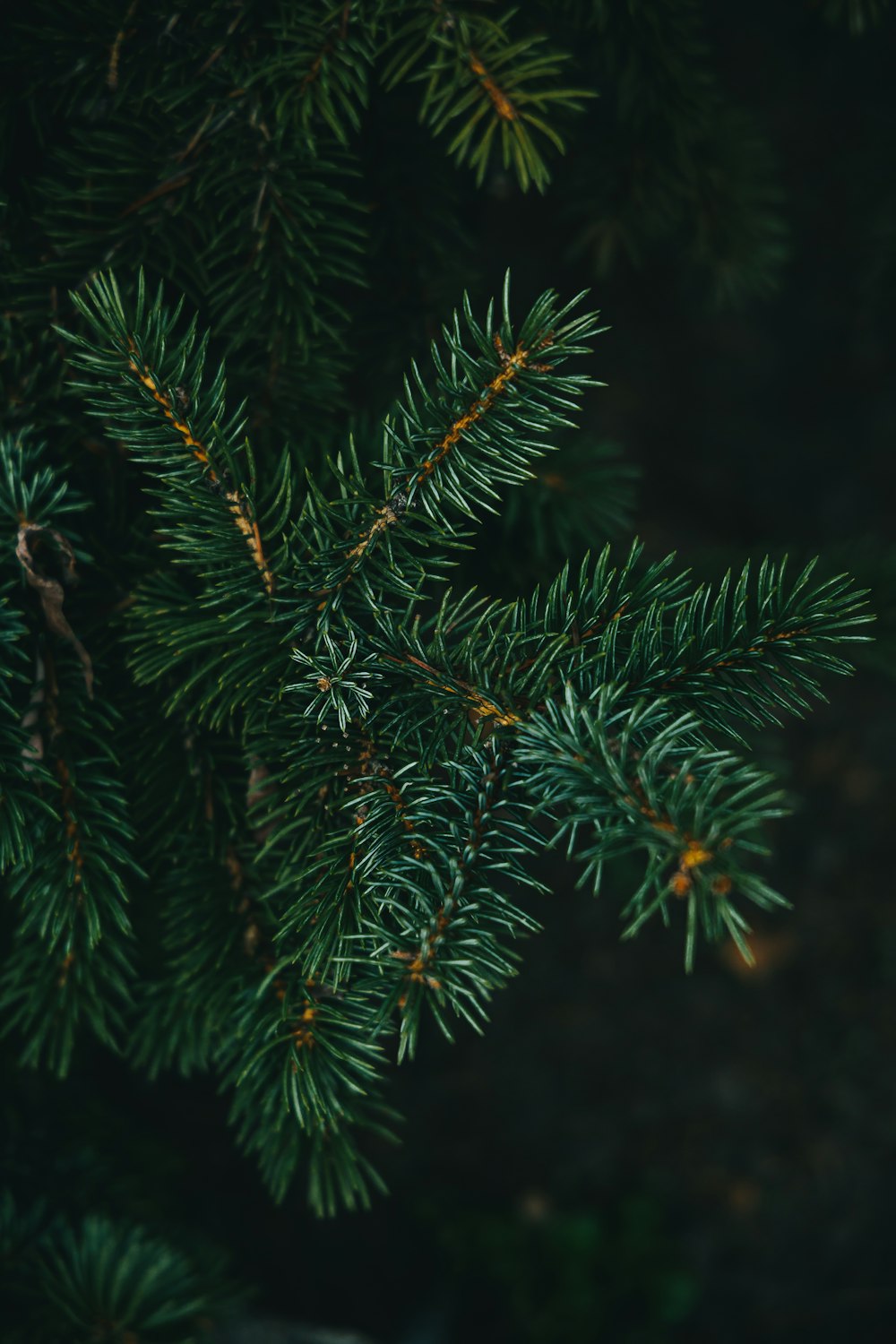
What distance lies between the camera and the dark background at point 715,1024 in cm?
177

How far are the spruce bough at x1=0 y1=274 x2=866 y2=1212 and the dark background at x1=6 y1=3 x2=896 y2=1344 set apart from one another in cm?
118

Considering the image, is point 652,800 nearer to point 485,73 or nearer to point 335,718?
point 335,718

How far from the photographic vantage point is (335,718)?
22.8 inches

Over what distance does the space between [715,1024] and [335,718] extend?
158 centimetres

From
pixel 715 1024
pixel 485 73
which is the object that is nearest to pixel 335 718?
pixel 485 73

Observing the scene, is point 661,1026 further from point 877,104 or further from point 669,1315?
point 877,104

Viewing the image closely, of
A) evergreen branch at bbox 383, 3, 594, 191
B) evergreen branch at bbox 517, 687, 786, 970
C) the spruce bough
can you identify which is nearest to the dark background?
evergreen branch at bbox 383, 3, 594, 191

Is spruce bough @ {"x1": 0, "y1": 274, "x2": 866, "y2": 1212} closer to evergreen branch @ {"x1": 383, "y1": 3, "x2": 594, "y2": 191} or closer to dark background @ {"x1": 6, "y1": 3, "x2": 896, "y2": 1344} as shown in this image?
evergreen branch @ {"x1": 383, "y1": 3, "x2": 594, "y2": 191}

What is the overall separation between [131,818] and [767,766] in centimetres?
81

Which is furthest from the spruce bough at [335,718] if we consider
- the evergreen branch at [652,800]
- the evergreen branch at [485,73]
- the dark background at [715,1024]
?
the dark background at [715,1024]

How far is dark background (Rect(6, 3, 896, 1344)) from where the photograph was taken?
1766mm

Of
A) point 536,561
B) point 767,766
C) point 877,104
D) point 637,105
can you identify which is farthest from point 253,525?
point 877,104

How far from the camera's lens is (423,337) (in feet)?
2.72

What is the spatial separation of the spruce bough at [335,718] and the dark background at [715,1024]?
1.18m
